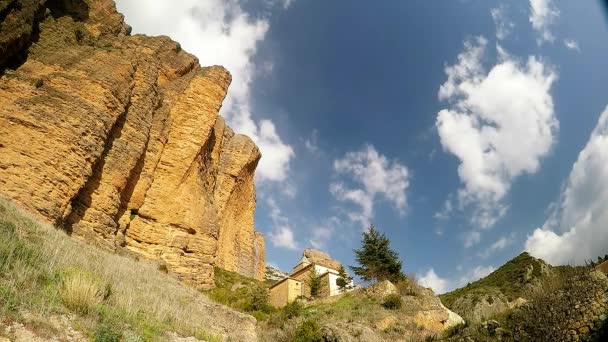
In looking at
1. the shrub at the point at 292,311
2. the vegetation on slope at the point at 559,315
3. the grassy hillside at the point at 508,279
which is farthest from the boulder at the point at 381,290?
the grassy hillside at the point at 508,279

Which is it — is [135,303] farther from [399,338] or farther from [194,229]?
[194,229]

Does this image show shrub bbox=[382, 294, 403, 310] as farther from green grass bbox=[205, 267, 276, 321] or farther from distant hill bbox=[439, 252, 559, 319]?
distant hill bbox=[439, 252, 559, 319]

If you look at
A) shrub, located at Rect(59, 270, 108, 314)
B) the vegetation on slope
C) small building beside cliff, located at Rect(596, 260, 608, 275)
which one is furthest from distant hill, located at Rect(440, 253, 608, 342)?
shrub, located at Rect(59, 270, 108, 314)

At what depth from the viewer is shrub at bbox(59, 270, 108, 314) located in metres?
6.55

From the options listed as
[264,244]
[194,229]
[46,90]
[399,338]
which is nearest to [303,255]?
[264,244]

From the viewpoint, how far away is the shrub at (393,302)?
24402mm

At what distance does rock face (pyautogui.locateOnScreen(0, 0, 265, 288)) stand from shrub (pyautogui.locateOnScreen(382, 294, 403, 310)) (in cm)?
1205

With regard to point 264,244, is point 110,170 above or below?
below

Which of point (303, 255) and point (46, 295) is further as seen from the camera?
point (303, 255)

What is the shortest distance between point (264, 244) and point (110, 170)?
1414 inches

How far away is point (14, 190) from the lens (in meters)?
15.2

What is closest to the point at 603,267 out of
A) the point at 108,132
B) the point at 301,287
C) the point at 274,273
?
the point at 108,132

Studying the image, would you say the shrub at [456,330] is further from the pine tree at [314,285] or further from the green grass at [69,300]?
the pine tree at [314,285]

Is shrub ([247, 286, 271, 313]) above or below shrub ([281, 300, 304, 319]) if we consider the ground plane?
above
